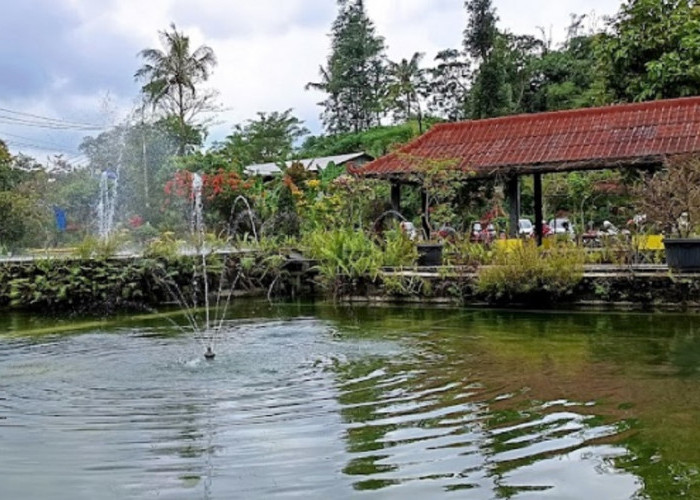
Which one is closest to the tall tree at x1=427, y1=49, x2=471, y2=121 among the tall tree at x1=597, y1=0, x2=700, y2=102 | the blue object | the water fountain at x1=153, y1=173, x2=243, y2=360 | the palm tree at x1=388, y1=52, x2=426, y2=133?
the palm tree at x1=388, y1=52, x2=426, y2=133

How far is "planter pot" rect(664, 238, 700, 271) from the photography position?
10805mm

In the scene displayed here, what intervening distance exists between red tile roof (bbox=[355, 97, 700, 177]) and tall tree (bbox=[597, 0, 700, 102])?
587 centimetres

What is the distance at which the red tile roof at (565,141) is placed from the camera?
555 inches

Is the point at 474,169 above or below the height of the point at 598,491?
above

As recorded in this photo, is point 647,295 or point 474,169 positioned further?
point 474,169

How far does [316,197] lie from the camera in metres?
19.3

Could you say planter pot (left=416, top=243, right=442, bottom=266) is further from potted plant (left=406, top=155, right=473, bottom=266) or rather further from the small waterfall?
the small waterfall

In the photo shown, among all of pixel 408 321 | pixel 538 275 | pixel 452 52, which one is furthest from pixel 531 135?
pixel 452 52

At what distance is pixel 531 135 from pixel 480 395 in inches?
438

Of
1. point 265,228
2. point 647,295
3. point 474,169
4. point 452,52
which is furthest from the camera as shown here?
point 452,52

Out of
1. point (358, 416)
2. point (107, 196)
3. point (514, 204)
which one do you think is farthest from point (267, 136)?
point (358, 416)

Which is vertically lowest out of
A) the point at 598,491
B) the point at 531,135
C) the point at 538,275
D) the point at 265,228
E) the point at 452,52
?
the point at 598,491

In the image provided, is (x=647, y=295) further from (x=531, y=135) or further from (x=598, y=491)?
(x=598, y=491)

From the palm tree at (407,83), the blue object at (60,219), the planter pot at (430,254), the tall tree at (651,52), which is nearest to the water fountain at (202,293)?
the planter pot at (430,254)
